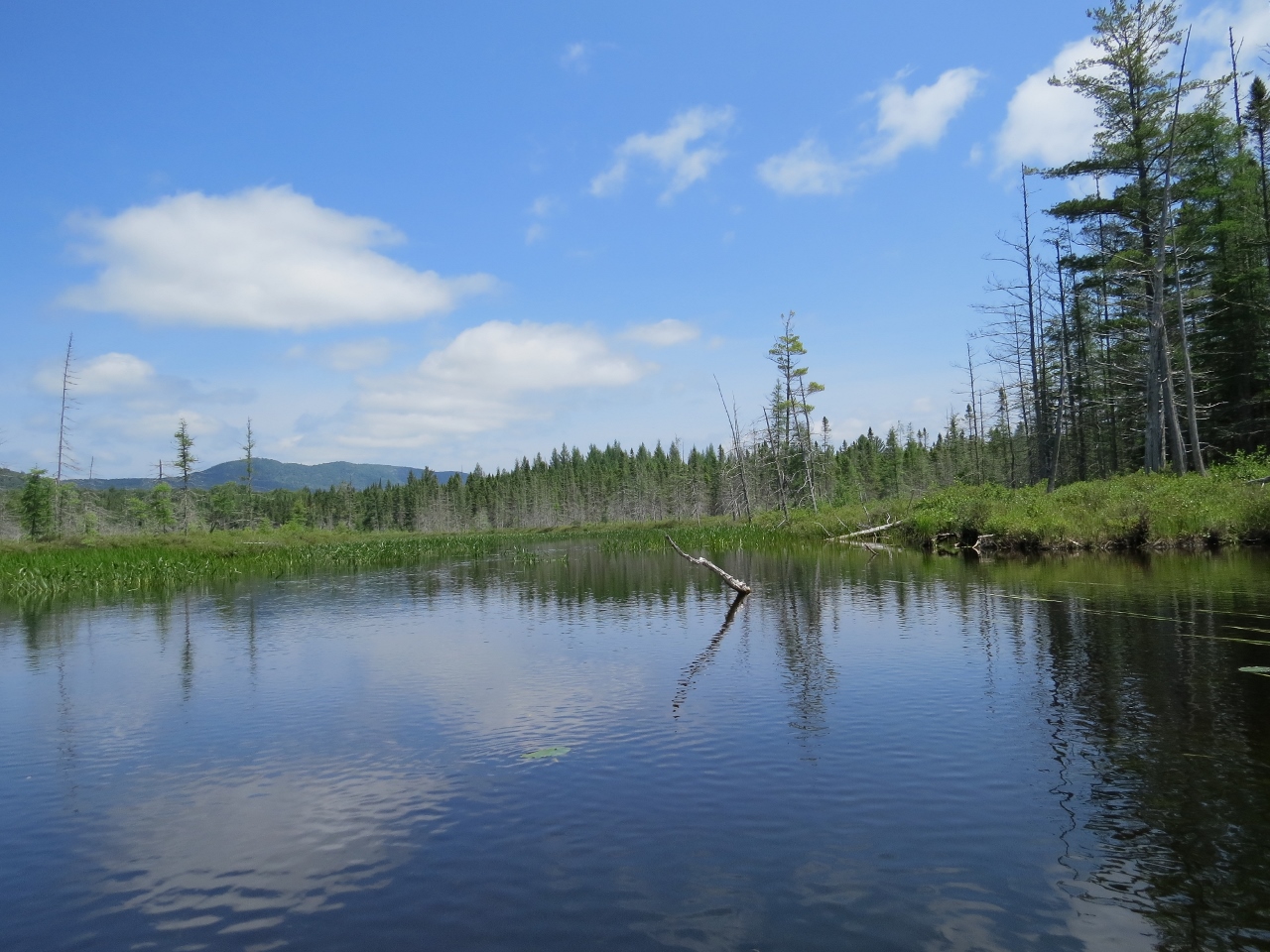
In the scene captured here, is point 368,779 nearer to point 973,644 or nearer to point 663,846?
point 663,846

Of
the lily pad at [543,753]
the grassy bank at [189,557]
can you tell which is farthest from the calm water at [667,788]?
the grassy bank at [189,557]

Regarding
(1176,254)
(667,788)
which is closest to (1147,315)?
(1176,254)

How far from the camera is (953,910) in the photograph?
479cm

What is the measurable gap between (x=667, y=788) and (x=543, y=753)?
5.88ft

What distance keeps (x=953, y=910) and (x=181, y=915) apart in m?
5.27

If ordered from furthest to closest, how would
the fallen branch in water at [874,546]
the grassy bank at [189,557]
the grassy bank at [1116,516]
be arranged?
1. the fallen branch in water at [874,546]
2. the grassy bank at [189,557]
3. the grassy bank at [1116,516]

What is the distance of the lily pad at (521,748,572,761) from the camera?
821cm

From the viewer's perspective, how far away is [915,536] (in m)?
35.8

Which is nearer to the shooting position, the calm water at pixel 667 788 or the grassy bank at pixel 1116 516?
the calm water at pixel 667 788

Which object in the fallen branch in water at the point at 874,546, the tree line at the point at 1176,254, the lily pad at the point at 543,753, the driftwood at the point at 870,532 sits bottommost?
the lily pad at the point at 543,753

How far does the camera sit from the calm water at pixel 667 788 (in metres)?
4.92

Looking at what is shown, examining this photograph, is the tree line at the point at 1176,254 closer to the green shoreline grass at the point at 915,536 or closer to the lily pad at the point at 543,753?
the green shoreline grass at the point at 915,536

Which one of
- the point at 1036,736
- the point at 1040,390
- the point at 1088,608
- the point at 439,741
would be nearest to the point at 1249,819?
the point at 1036,736

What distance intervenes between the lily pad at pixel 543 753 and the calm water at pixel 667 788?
69 mm
